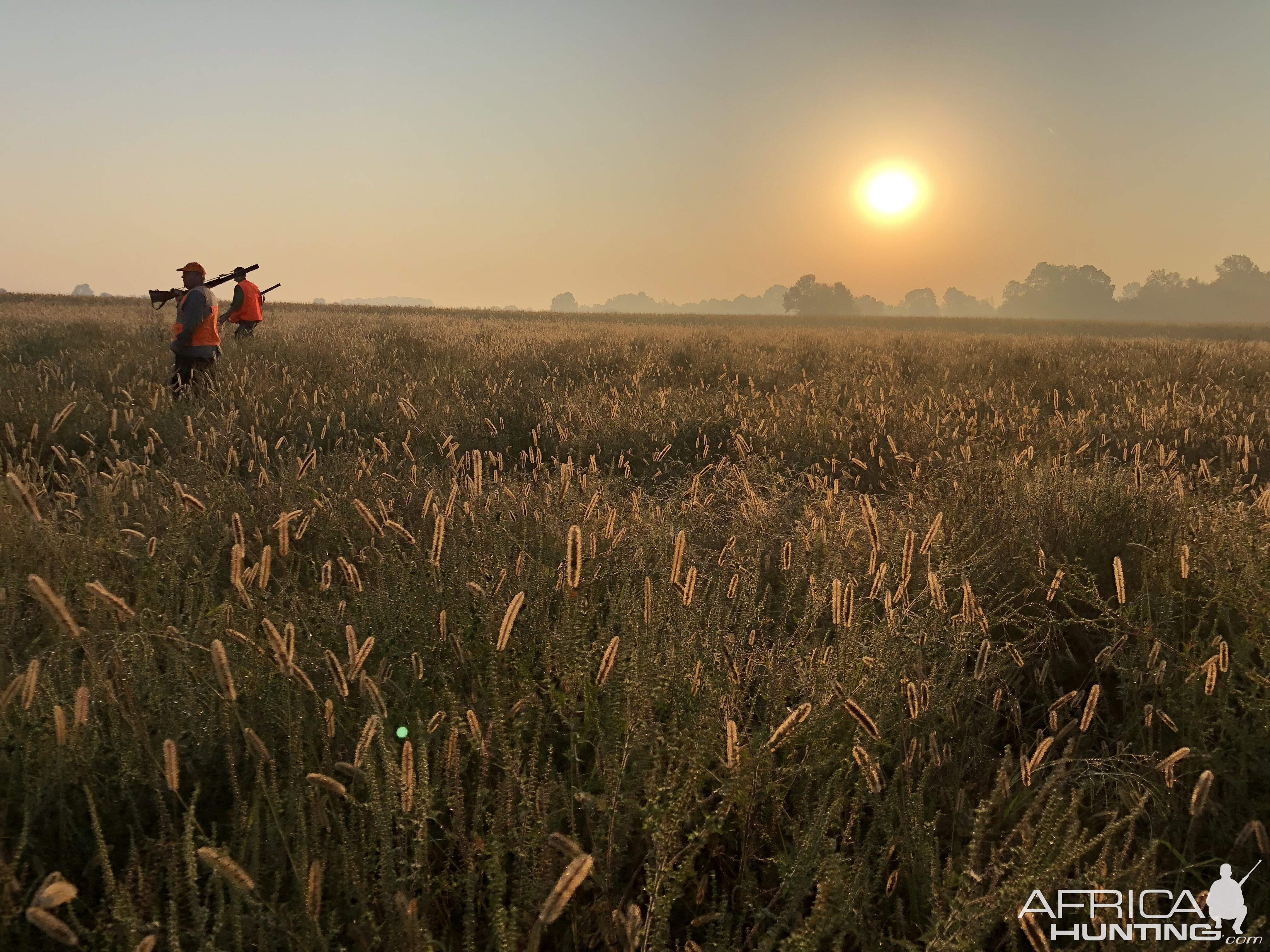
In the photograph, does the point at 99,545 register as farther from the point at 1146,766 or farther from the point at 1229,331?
the point at 1229,331

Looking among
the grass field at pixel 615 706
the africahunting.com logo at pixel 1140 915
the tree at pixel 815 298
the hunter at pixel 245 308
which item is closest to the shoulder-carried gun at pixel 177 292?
the hunter at pixel 245 308

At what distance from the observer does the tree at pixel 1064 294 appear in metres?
133

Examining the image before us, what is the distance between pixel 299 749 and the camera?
4.62ft

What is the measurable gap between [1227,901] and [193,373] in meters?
7.50

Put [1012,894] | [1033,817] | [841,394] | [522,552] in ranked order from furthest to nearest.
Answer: [841,394], [522,552], [1033,817], [1012,894]

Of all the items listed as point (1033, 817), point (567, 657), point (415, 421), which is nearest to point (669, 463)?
point (415, 421)

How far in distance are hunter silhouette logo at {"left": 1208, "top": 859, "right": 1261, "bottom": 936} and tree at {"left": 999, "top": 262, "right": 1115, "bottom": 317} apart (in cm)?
14019

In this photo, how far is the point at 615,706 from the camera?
1609 mm

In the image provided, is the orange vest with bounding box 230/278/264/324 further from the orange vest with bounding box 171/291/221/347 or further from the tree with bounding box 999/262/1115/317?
the tree with bounding box 999/262/1115/317

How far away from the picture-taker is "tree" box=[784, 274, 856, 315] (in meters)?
126

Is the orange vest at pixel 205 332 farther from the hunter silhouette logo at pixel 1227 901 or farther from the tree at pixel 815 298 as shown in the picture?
the tree at pixel 815 298

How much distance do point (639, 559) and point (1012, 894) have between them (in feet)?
4.91

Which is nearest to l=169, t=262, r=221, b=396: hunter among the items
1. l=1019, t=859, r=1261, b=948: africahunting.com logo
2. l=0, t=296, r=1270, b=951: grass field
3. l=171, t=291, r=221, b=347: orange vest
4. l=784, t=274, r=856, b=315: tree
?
l=171, t=291, r=221, b=347: orange vest

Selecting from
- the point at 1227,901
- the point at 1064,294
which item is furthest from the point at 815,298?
the point at 1227,901
